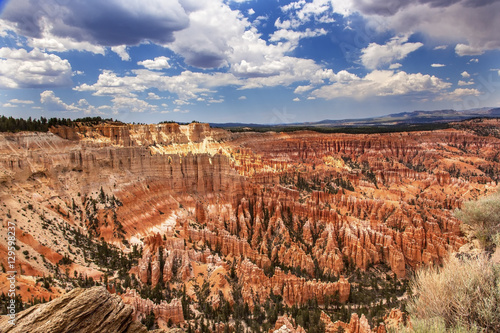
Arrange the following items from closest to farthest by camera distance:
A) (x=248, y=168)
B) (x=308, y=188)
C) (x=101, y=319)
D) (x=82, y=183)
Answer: (x=101, y=319), (x=82, y=183), (x=308, y=188), (x=248, y=168)

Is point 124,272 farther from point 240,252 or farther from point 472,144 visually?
point 472,144

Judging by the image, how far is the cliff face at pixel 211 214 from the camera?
2906 cm

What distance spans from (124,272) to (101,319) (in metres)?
21.7

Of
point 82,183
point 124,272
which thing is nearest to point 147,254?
point 124,272

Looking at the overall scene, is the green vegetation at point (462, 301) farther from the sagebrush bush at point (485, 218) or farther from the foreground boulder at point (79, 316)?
the sagebrush bush at point (485, 218)

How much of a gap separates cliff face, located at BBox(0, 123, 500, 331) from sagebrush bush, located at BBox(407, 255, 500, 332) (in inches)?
377

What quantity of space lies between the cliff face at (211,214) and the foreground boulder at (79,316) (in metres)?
12.8

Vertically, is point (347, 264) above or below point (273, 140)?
below

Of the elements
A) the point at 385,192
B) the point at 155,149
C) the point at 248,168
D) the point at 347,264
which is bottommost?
the point at 347,264

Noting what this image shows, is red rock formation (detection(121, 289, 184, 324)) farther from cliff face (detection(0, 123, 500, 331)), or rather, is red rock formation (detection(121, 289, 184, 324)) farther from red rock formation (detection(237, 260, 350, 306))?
red rock formation (detection(237, 260, 350, 306))

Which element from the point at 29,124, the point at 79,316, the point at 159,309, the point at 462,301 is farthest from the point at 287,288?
the point at 29,124

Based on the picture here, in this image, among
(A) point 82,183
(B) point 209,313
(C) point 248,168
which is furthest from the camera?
(C) point 248,168

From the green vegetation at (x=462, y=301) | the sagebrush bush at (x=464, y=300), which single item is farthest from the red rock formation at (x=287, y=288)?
the sagebrush bush at (x=464, y=300)

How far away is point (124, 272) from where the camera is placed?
95.3ft
